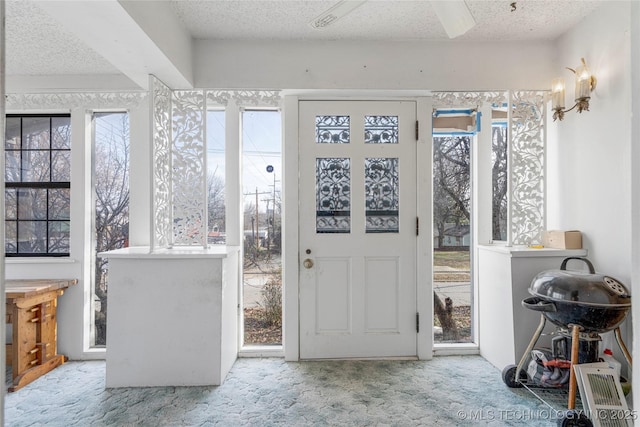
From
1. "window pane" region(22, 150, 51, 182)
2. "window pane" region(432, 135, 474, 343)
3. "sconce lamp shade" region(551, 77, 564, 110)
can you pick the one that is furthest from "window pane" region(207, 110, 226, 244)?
"sconce lamp shade" region(551, 77, 564, 110)

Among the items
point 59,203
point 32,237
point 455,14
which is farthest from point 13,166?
point 455,14

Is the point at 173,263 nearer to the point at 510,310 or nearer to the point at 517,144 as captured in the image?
the point at 510,310

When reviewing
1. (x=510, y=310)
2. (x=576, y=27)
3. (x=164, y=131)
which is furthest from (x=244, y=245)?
(x=576, y=27)

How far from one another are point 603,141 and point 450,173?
3.49ft

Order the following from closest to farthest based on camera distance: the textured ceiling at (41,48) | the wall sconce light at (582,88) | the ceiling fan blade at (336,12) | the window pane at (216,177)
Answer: the ceiling fan blade at (336,12), the textured ceiling at (41,48), the wall sconce light at (582,88), the window pane at (216,177)

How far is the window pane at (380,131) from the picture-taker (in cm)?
283

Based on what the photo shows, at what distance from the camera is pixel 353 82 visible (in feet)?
8.81

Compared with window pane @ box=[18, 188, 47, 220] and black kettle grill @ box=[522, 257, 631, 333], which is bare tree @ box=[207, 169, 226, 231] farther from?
black kettle grill @ box=[522, 257, 631, 333]

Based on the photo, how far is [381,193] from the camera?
2.84 m

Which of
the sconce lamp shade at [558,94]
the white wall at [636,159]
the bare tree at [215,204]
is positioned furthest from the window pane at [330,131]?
the white wall at [636,159]

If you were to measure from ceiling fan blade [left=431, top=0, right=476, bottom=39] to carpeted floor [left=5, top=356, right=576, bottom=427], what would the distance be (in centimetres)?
214

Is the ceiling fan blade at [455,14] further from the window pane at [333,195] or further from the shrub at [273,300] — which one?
the shrub at [273,300]

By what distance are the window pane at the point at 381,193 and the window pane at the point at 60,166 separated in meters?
2.63

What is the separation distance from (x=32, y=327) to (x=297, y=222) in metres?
2.20
